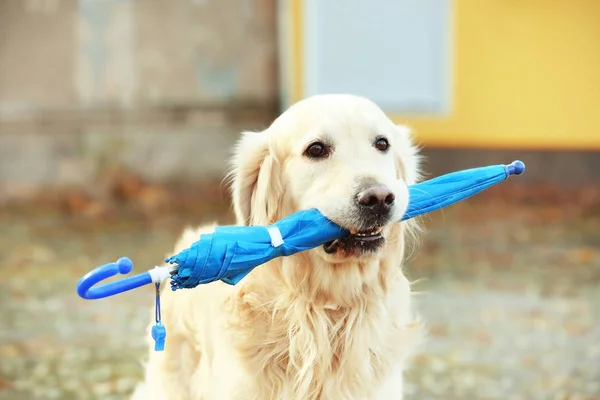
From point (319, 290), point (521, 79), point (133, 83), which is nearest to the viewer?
point (319, 290)

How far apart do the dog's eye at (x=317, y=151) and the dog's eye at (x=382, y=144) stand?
19cm

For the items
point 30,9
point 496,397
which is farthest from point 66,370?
point 30,9

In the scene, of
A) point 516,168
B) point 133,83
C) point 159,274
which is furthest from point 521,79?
point 159,274

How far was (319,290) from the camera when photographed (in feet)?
10.1

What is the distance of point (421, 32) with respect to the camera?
11141 millimetres

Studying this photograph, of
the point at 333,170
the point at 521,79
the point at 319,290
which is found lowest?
the point at 521,79

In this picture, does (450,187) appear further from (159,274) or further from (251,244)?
(159,274)

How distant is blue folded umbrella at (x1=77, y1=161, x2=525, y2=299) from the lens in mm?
2449

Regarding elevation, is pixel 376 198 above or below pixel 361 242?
above

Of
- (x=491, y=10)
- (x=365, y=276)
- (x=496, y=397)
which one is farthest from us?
(x=491, y=10)

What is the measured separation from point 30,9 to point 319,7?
4567 millimetres

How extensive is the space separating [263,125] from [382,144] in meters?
9.96

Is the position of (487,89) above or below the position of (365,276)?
below

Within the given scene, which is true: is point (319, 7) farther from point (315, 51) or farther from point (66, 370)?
point (66, 370)
